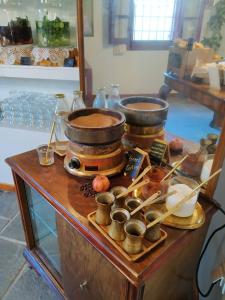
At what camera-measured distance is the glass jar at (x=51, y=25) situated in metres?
1.55

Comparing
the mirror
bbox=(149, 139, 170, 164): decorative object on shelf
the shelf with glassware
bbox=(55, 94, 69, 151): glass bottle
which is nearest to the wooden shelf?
the shelf with glassware

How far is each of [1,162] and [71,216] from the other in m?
1.43

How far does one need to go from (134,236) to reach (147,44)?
30.8 inches

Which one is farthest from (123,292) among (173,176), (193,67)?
(193,67)

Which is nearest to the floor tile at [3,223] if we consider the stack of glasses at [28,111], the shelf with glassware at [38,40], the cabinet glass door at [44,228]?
the cabinet glass door at [44,228]

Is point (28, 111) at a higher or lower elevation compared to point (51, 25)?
lower

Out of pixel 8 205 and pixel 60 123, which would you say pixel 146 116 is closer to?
pixel 60 123

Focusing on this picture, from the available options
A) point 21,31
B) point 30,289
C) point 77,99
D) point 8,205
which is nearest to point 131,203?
point 77,99

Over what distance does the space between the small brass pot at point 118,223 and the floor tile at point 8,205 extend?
1.46 m

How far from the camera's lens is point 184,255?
862mm

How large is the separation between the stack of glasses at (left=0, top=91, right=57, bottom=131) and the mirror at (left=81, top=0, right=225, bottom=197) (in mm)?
580

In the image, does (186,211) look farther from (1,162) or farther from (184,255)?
(1,162)

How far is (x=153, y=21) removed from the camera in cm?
103

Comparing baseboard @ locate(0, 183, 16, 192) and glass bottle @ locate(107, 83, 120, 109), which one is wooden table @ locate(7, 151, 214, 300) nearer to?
glass bottle @ locate(107, 83, 120, 109)
